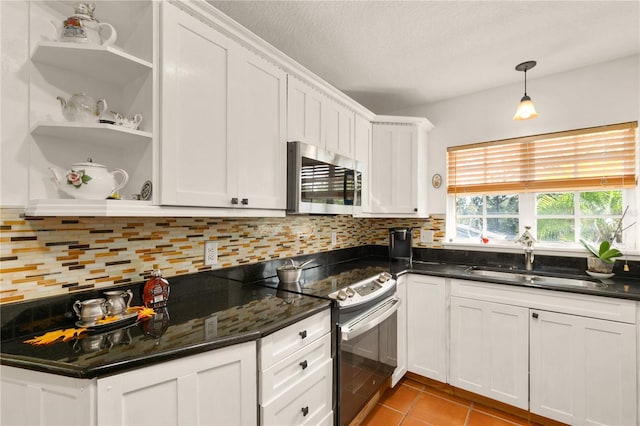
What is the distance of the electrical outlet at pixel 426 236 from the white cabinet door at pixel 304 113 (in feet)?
4.95

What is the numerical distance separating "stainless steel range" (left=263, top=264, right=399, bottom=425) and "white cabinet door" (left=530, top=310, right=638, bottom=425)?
3.04ft

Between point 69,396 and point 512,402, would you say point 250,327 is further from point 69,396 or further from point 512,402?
point 512,402

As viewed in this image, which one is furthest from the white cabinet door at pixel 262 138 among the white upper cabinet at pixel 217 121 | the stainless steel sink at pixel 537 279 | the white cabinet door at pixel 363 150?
the stainless steel sink at pixel 537 279

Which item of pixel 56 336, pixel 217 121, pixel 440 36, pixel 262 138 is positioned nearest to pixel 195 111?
pixel 217 121

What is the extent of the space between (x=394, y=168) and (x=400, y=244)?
74cm

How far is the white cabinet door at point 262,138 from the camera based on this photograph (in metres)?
1.52

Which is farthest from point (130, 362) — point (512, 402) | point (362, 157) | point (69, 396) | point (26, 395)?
point (512, 402)

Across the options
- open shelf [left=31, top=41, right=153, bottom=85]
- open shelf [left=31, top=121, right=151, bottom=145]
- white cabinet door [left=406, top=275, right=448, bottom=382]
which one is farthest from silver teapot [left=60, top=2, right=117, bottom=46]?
white cabinet door [left=406, top=275, right=448, bottom=382]

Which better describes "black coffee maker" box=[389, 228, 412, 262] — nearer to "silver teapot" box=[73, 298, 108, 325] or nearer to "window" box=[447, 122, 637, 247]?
"window" box=[447, 122, 637, 247]

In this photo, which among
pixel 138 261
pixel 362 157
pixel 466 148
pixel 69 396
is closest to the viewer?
pixel 69 396

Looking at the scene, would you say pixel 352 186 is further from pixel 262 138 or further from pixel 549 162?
pixel 549 162

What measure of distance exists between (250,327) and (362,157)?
5.85 feet

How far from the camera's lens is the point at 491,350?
2.06m

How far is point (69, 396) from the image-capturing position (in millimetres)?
857
